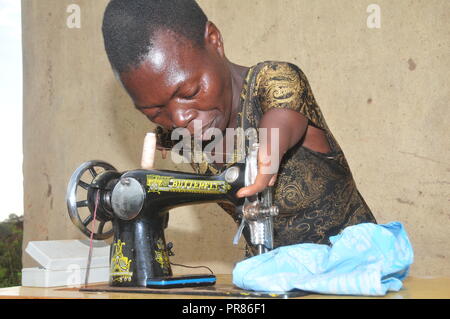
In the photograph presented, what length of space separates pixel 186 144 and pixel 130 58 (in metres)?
0.43

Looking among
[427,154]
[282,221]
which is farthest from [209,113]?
[427,154]

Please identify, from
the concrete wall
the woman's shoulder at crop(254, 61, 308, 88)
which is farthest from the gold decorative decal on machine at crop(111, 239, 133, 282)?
the concrete wall

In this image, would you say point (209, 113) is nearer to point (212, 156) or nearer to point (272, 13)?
point (212, 156)

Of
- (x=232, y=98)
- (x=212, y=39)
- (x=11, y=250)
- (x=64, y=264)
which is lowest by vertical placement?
(x=11, y=250)

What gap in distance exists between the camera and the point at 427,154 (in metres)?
2.46

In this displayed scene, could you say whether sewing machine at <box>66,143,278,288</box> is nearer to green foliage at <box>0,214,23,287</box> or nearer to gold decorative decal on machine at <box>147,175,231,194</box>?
gold decorative decal on machine at <box>147,175,231,194</box>

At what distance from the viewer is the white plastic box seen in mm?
1617

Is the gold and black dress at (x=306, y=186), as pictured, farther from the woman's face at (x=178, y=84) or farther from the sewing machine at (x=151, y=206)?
the sewing machine at (x=151, y=206)

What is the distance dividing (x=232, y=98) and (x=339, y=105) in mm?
1114

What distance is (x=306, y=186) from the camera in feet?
5.41

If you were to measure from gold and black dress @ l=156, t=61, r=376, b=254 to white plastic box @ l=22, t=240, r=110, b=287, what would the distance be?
0.52m

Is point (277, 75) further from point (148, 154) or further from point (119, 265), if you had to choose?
point (119, 265)

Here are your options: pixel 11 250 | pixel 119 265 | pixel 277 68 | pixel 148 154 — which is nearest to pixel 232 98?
pixel 277 68

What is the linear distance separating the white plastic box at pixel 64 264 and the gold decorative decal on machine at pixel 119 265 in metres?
0.20
